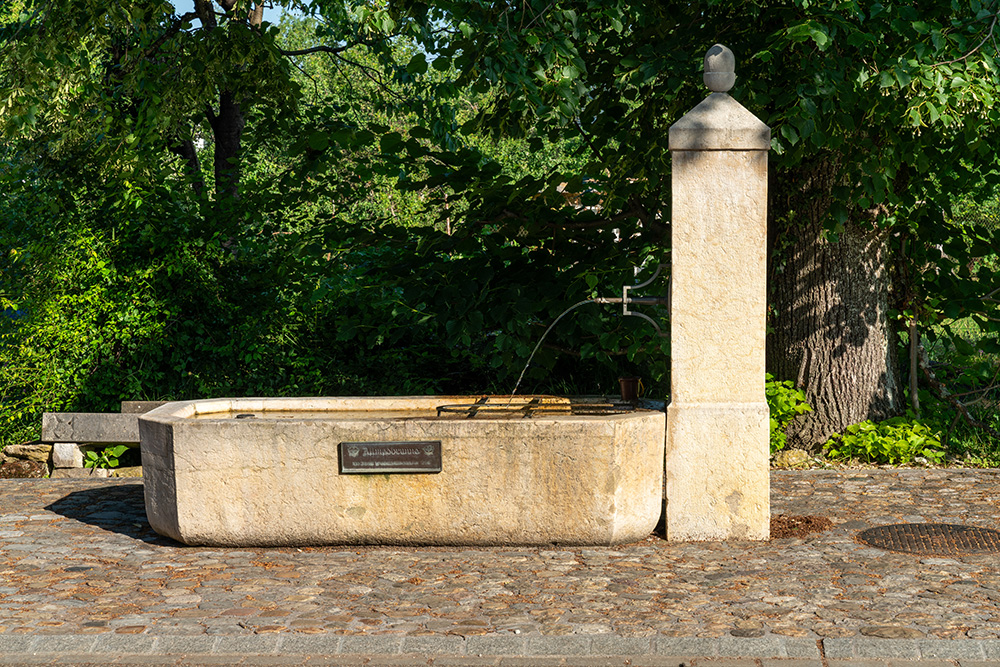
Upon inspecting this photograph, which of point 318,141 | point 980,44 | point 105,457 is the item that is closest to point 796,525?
point 980,44

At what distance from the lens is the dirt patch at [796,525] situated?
7.09m

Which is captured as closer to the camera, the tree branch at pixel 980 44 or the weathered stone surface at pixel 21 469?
the tree branch at pixel 980 44

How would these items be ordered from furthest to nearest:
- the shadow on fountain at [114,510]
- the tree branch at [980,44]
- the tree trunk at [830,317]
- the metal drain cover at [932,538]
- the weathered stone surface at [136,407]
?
the weathered stone surface at [136,407] → the tree trunk at [830,317] → the tree branch at [980,44] → the shadow on fountain at [114,510] → the metal drain cover at [932,538]

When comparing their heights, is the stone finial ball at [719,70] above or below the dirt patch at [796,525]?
above

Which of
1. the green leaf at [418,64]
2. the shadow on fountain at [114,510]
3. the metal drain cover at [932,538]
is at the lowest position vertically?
the metal drain cover at [932,538]

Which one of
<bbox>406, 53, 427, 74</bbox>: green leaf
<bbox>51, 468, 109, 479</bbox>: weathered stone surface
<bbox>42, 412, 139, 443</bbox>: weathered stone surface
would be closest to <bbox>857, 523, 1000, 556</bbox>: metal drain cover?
<bbox>406, 53, 427, 74</bbox>: green leaf

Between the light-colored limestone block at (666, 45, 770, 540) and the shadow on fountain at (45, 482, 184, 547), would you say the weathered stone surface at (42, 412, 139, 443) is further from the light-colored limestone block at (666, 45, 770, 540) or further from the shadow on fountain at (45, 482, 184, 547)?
the light-colored limestone block at (666, 45, 770, 540)

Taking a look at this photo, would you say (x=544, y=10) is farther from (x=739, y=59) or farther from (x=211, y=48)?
(x=211, y=48)

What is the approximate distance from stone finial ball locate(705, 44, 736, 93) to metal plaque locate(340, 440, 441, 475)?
2914 mm

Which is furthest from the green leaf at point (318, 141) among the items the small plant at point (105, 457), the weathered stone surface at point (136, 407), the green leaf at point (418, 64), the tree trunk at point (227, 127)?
the tree trunk at point (227, 127)

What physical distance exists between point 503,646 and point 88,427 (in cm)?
671

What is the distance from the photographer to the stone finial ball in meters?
6.92

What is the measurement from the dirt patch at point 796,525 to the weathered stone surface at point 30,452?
705 cm

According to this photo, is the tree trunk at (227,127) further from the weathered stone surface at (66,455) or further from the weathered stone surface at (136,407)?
the weathered stone surface at (66,455)
